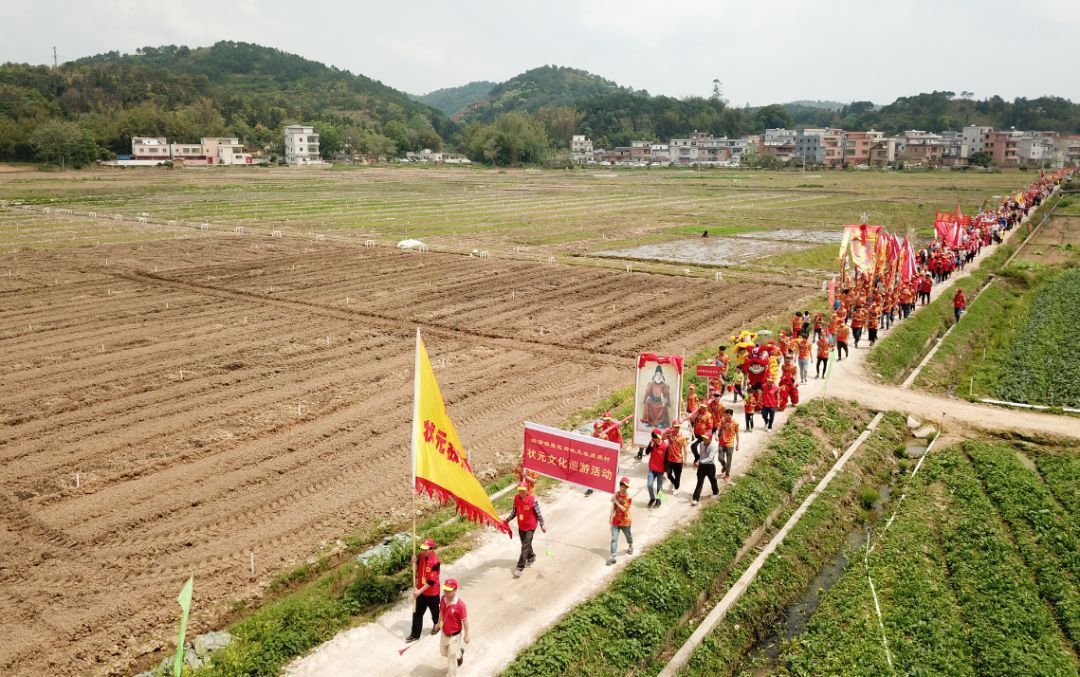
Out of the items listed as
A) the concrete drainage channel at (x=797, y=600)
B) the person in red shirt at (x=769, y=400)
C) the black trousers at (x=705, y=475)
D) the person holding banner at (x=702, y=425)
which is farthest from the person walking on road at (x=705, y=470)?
the person in red shirt at (x=769, y=400)

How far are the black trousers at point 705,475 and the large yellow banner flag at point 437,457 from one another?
4.20 m

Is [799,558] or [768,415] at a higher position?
[768,415]

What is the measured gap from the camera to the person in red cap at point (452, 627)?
887 cm

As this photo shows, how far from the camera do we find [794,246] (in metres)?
49.1

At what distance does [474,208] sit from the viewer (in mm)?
70750

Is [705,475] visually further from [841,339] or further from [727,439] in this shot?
[841,339]

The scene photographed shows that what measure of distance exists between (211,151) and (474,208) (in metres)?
99.7

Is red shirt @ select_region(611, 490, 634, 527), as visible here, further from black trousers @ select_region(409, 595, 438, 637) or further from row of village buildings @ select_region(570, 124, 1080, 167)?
row of village buildings @ select_region(570, 124, 1080, 167)

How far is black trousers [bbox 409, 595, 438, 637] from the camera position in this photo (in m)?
9.70

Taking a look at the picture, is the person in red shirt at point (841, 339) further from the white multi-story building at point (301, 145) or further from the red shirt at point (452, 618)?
the white multi-story building at point (301, 145)

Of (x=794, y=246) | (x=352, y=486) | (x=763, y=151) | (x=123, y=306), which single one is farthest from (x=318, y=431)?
(x=763, y=151)

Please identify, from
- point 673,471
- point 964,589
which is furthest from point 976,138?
point 964,589

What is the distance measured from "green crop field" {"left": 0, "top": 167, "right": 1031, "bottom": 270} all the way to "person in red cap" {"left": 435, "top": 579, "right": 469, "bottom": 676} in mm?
34611

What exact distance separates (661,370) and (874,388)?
8.73 meters
